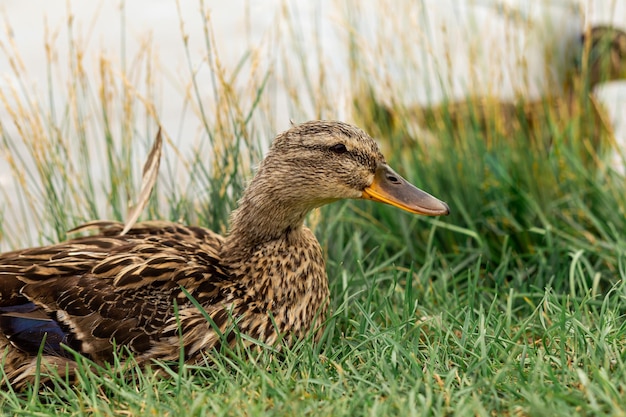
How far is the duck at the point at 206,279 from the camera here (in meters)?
3.06

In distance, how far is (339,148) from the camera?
10.7ft

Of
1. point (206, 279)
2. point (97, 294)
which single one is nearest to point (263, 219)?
point (206, 279)

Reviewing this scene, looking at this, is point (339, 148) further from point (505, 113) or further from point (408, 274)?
point (505, 113)

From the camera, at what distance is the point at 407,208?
3205 mm

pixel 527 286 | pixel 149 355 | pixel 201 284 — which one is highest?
pixel 201 284

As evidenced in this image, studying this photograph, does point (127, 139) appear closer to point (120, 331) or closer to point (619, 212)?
point (120, 331)

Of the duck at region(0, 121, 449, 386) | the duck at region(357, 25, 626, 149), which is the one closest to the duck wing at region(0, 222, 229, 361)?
the duck at region(0, 121, 449, 386)

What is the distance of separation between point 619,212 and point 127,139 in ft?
8.78

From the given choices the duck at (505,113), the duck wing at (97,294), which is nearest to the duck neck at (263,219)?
the duck wing at (97,294)

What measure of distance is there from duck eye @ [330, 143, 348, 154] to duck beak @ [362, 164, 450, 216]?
0.16 m

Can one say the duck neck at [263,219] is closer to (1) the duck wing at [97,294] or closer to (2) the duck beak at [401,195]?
(1) the duck wing at [97,294]

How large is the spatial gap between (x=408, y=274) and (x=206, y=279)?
782 mm

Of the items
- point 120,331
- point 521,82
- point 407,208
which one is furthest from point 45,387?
point 521,82

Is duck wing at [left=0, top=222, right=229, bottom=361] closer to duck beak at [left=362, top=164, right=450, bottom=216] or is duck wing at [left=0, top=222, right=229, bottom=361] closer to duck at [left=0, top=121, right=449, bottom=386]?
duck at [left=0, top=121, right=449, bottom=386]
